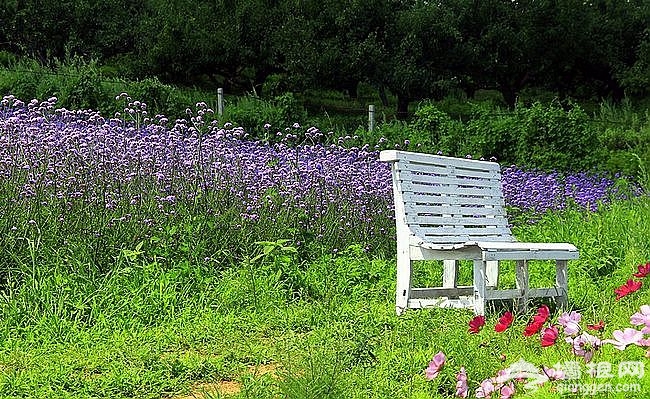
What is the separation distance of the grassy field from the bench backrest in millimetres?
507

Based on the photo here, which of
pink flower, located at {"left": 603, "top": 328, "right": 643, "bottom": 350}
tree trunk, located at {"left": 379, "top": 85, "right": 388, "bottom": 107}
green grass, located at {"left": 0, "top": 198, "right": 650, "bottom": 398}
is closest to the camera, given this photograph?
pink flower, located at {"left": 603, "top": 328, "right": 643, "bottom": 350}

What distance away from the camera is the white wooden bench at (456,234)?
4.40m

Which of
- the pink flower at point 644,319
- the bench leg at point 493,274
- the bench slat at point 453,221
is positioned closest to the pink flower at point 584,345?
the pink flower at point 644,319

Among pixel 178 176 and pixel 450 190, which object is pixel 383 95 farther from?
pixel 450 190

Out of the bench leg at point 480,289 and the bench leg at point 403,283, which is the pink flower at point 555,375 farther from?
the bench leg at point 403,283

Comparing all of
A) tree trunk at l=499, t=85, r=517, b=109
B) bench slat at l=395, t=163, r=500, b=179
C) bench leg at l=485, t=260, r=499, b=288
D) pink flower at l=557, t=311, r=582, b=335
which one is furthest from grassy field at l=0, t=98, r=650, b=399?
tree trunk at l=499, t=85, r=517, b=109

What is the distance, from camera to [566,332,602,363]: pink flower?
2451mm

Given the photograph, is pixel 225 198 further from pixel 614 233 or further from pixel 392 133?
pixel 392 133

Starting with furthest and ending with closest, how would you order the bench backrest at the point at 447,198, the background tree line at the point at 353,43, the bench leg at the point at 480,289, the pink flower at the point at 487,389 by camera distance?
the background tree line at the point at 353,43 < the bench backrest at the point at 447,198 < the bench leg at the point at 480,289 < the pink flower at the point at 487,389

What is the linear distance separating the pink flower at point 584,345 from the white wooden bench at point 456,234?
1708 millimetres

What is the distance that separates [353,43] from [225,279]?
15382 millimetres

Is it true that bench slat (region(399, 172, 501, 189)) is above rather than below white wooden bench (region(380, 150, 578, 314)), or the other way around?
above

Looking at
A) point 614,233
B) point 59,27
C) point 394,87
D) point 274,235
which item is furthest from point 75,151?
point 59,27

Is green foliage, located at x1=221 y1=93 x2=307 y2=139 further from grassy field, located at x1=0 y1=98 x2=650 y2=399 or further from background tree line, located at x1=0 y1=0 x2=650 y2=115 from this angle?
grassy field, located at x1=0 y1=98 x2=650 y2=399
